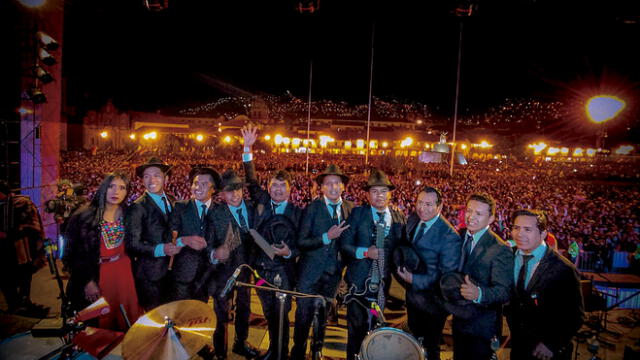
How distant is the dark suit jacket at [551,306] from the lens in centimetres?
257

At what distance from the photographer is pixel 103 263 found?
130 inches

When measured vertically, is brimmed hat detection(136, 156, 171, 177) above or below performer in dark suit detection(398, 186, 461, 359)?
above

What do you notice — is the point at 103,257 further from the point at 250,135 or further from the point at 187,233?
the point at 250,135

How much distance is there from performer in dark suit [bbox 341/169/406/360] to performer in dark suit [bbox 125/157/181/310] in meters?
1.90

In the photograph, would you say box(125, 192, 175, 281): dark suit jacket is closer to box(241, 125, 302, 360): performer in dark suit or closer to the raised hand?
box(241, 125, 302, 360): performer in dark suit

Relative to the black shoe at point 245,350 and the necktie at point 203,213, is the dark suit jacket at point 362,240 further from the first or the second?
the necktie at point 203,213

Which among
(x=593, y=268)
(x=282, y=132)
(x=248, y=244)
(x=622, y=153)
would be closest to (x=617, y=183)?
(x=622, y=153)

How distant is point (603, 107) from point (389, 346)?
6772 centimetres

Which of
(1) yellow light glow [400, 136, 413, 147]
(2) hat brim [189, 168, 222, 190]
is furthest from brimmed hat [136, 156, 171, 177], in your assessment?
(1) yellow light glow [400, 136, 413, 147]

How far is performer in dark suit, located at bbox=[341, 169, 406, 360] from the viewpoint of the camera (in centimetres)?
326

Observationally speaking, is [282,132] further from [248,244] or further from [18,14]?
[248,244]

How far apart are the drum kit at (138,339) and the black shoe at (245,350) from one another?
1481mm

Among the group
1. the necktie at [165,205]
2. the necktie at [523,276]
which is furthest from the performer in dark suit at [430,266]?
the necktie at [165,205]

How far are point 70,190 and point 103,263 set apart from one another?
421 centimetres
